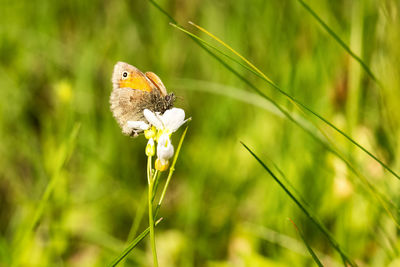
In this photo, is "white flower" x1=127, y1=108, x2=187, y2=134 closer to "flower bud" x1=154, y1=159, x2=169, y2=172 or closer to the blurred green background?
"flower bud" x1=154, y1=159, x2=169, y2=172

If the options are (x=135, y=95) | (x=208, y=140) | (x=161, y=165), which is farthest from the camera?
(x=208, y=140)

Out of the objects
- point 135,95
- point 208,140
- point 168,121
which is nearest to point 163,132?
point 168,121

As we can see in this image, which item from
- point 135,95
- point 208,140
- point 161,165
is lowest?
point 161,165

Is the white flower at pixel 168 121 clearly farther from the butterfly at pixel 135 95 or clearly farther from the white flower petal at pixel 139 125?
the butterfly at pixel 135 95

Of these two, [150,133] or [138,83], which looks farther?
[138,83]

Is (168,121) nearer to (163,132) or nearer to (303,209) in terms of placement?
(163,132)

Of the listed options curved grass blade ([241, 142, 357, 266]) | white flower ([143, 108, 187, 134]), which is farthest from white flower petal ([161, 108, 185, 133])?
curved grass blade ([241, 142, 357, 266])

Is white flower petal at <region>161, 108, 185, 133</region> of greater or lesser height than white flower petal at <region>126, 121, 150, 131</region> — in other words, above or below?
above
